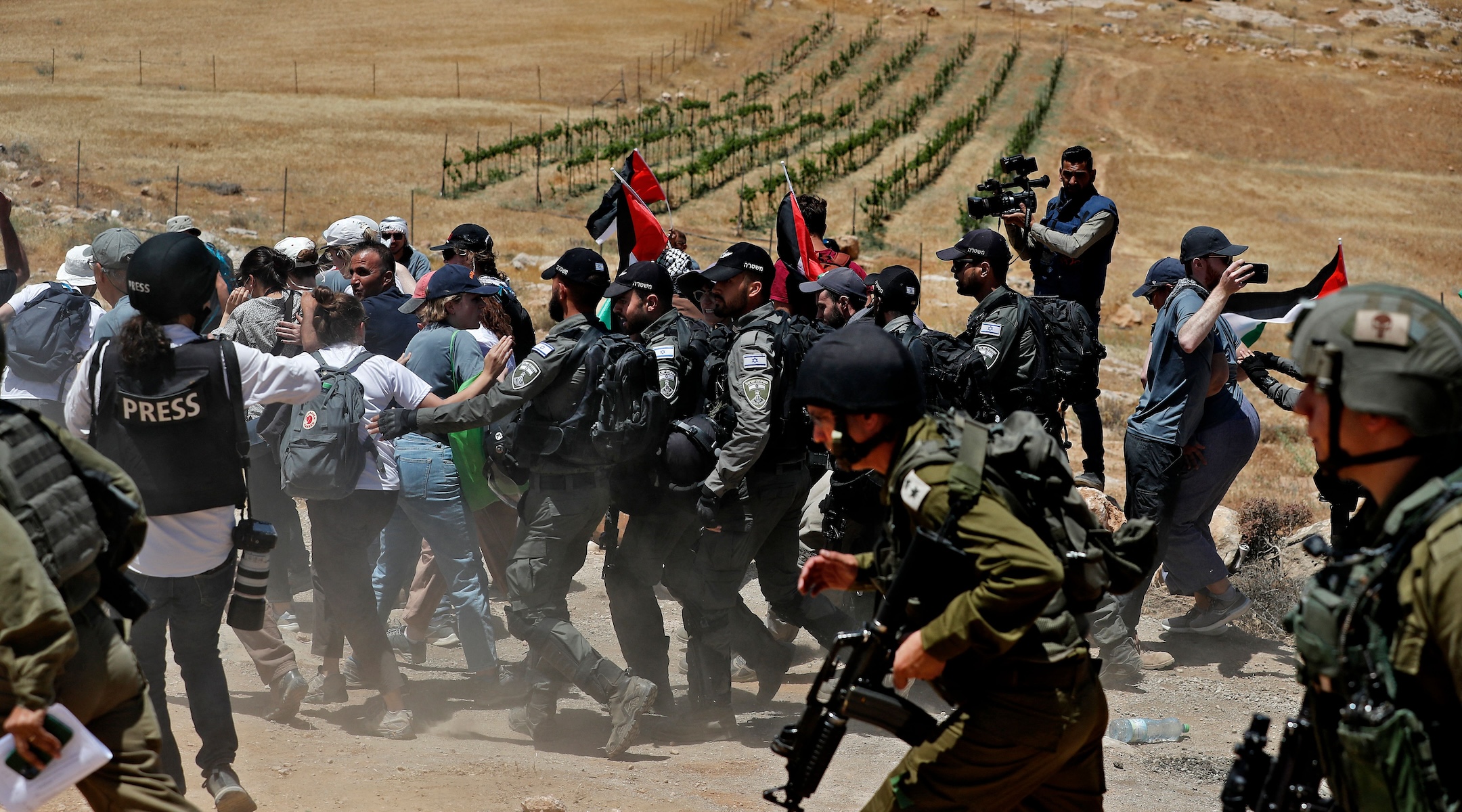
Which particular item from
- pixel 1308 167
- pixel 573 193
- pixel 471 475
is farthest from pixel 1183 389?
pixel 1308 167

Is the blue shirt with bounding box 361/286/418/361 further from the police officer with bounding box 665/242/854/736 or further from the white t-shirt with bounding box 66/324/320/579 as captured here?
the white t-shirt with bounding box 66/324/320/579

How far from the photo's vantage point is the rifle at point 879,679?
9.88 ft

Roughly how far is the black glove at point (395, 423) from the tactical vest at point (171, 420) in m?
0.94

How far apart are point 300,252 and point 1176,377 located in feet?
16.7

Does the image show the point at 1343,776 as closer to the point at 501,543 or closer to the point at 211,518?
the point at 211,518

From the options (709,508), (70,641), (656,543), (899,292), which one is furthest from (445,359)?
(70,641)

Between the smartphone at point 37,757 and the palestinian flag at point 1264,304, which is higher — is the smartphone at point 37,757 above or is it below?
below

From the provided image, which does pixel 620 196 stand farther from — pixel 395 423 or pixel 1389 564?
pixel 1389 564

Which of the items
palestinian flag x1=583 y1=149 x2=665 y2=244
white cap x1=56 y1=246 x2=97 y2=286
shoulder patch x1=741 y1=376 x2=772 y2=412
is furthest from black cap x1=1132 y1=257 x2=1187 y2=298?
white cap x1=56 y1=246 x2=97 y2=286

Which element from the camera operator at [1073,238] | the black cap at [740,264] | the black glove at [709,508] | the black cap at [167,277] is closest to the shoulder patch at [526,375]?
the black glove at [709,508]

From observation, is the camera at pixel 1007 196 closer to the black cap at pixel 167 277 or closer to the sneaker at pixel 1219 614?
the sneaker at pixel 1219 614

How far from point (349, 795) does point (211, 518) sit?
47.4 inches

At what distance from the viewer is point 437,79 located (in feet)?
159

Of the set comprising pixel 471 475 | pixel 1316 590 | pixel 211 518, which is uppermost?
pixel 1316 590
